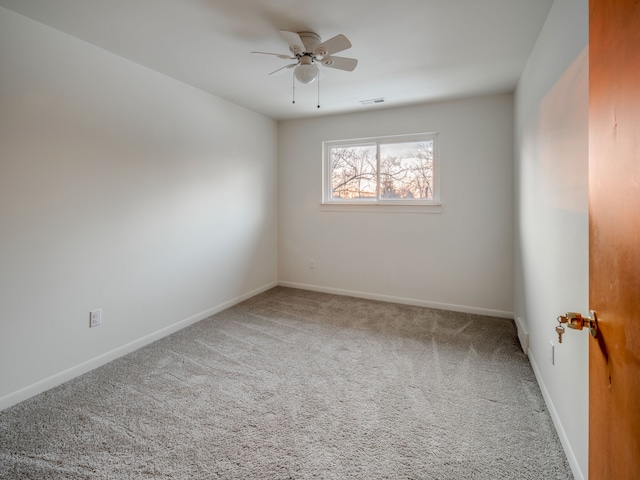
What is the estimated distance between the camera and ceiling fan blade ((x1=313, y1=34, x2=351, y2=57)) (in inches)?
81.0

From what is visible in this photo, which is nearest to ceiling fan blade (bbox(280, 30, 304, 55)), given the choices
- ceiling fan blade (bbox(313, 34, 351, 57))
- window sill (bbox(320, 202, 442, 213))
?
ceiling fan blade (bbox(313, 34, 351, 57))

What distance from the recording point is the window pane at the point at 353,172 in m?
4.33

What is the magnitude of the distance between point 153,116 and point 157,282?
1552mm

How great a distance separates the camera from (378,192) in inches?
168

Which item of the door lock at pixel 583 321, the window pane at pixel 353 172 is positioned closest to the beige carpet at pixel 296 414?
the door lock at pixel 583 321

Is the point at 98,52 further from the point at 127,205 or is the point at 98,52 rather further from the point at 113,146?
the point at 127,205

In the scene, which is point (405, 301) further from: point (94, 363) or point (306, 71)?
point (94, 363)

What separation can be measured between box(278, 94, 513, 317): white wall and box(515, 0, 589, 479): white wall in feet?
3.03

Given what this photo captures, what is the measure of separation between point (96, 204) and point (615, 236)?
3035mm

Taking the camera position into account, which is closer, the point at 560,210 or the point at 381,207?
the point at 560,210

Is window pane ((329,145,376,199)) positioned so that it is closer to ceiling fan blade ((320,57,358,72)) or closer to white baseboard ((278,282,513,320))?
white baseboard ((278,282,513,320))

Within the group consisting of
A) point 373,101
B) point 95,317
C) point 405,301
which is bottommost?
point 405,301

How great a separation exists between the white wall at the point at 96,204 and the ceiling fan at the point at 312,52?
103 centimetres

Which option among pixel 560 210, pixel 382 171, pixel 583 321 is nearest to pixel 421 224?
pixel 382 171
